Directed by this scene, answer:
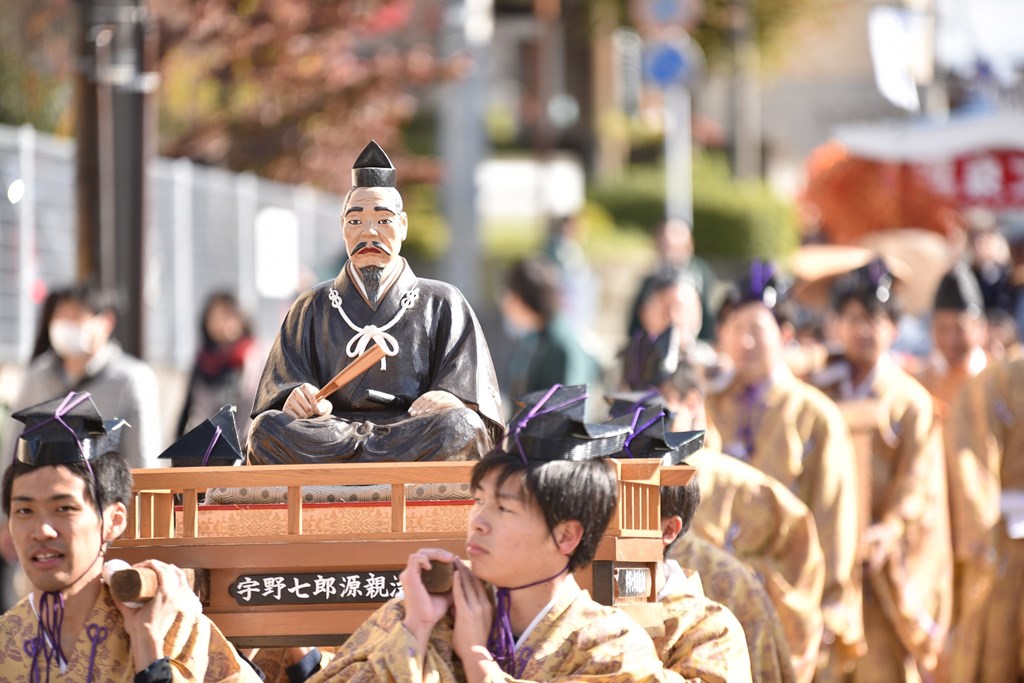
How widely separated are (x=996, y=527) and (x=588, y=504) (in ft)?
16.2

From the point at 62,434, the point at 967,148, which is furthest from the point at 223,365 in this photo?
the point at 967,148

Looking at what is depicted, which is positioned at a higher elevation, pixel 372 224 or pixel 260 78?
pixel 260 78

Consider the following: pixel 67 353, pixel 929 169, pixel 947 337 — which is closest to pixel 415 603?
pixel 67 353

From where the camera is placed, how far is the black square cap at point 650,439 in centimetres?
481

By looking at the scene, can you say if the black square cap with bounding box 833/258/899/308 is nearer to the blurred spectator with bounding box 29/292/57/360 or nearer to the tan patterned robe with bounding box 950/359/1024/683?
the tan patterned robe with bounding box 950/359/1024/683

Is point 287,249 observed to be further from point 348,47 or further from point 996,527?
point 996,527

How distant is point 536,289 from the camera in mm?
10625

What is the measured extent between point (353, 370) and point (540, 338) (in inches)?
219

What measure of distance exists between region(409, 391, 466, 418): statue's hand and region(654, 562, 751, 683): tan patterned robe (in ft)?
2.32

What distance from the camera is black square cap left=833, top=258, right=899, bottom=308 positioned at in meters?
8.40

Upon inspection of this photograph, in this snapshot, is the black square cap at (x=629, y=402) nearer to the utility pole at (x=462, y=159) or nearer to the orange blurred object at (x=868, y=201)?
the utility pole at (x=462, y=159)

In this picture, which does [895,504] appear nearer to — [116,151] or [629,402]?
[629,402]

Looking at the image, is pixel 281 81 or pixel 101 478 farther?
pixel 281 81

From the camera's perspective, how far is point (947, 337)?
957 centimetres
